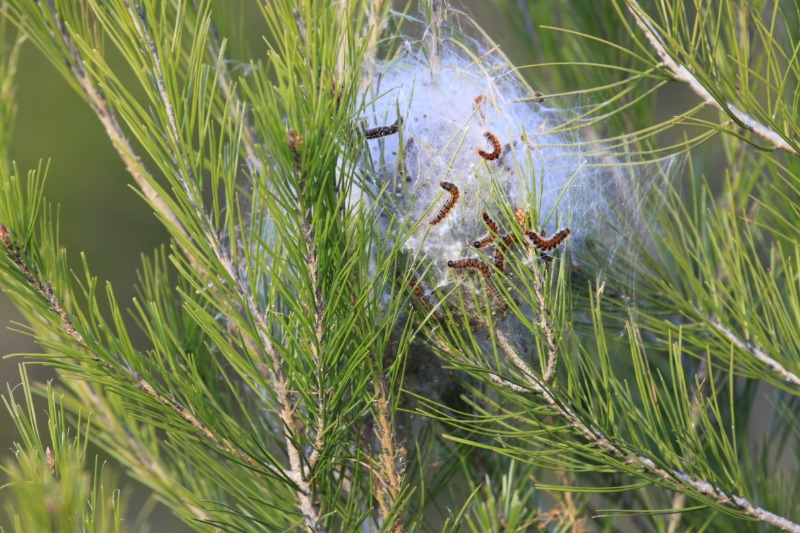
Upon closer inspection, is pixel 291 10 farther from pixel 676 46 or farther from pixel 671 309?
pixel 671 309

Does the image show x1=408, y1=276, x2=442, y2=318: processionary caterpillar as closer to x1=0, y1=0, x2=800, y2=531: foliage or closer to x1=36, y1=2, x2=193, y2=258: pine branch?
x1=0, y1=0, x2=800, y2=531: foliage

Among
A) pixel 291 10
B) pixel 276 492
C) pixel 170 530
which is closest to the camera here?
pixel 291 10

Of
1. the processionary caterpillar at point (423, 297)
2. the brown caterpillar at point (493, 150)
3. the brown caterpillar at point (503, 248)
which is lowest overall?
the processionary caterpillar at point (423, 297)

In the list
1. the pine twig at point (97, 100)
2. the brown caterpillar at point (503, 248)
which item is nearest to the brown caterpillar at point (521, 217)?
the brown caterpillar at point (503, 248)

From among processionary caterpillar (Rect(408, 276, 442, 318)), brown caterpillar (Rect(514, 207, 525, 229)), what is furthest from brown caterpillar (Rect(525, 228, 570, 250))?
processionary caterpillar (Rect(408, 276, 442, 318))

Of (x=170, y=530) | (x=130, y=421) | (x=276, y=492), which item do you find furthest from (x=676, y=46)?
(x=170, y=530)

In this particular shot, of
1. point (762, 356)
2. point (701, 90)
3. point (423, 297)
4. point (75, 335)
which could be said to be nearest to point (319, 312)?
point (423, 297)

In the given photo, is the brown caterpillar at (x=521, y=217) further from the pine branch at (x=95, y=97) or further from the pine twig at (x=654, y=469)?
the pine branch at (x=95, y=97)
